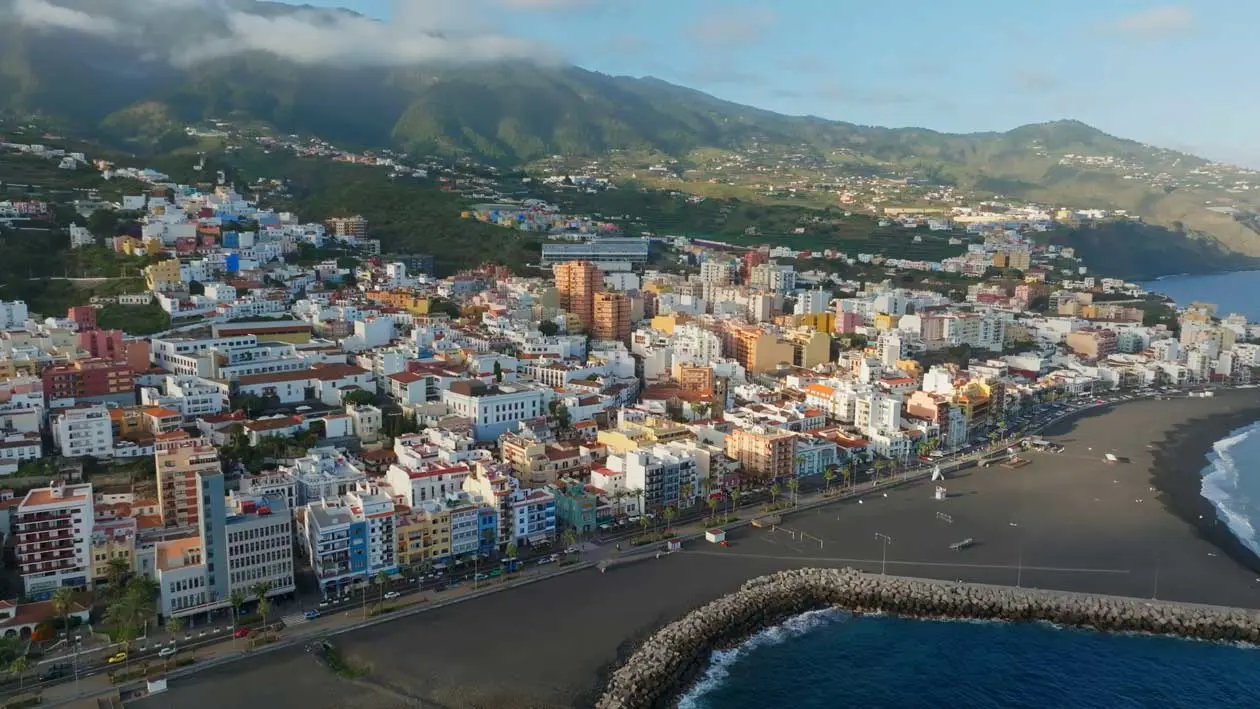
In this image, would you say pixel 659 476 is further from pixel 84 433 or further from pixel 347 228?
pixel 347 228

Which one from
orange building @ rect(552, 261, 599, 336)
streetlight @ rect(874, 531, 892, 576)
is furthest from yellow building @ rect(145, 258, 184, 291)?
streetlight @ rect(874, 531, 892, 576)

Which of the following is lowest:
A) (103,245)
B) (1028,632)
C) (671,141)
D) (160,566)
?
(1028,632)

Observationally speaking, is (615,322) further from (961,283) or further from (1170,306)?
(1170,306)

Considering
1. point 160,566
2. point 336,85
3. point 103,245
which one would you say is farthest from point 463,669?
point 336,85

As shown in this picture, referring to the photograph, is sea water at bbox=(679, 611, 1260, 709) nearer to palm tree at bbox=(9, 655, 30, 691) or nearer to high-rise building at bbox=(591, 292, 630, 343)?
palm tree at bbox=(9, 655, 30, 691)

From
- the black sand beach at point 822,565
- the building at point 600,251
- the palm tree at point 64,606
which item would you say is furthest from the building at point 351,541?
the building at point 600,251

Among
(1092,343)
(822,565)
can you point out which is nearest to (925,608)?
(822,565)
